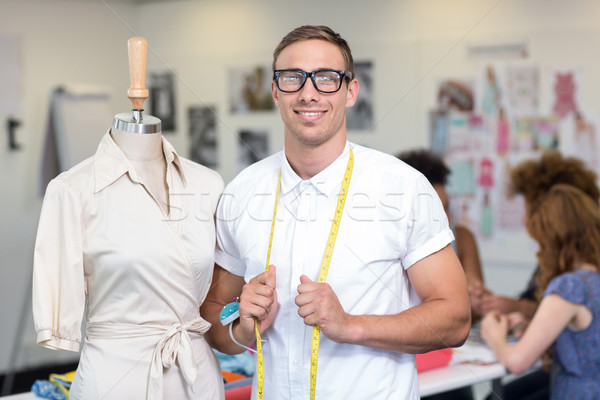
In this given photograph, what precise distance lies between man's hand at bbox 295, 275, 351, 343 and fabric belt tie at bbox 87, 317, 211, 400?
298mm

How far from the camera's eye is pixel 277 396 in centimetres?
162

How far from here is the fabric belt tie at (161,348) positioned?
158 cm

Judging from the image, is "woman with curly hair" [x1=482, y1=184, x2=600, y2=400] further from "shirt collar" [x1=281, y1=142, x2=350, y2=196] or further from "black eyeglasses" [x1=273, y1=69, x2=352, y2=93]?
"black eyeglasses" [x1=273, y1=69, x2=352, y2=93]

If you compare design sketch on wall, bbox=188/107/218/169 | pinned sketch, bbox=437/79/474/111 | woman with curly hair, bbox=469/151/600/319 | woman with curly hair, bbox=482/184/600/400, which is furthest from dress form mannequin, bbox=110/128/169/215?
design sketch on wall, bbox=188/107/218/169

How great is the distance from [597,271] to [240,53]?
3.17 meters

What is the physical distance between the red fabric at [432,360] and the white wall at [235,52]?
1882 millimetres

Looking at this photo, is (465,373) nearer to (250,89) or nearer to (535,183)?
(535,183)

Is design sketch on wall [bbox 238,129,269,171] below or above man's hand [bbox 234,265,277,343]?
above

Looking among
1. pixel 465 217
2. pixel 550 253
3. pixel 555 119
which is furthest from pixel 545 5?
pixel 550 253

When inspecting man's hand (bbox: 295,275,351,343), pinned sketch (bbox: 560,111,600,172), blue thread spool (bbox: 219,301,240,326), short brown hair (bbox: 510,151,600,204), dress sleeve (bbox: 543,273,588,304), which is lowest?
dress sleeve (bbox: 543,273,588,304)

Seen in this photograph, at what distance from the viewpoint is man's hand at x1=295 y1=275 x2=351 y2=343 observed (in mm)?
1477

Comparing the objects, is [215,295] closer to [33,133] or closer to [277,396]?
[277,396]

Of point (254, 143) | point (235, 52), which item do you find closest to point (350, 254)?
point (254, 143)

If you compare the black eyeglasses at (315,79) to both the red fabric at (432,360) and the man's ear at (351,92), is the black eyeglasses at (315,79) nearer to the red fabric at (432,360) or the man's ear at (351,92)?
the man's ear at (351,92)
